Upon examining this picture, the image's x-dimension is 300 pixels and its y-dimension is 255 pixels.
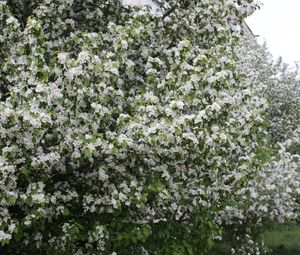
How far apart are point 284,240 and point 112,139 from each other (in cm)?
1548

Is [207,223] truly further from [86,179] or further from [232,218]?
[232,218]

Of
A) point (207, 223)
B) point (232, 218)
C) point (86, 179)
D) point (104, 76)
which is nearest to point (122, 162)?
point (86, 179)

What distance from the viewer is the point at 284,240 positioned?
21516mm

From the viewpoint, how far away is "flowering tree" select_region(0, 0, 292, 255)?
7402mm

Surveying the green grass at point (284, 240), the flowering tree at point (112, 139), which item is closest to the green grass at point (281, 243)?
the green grass at point (284, 240)

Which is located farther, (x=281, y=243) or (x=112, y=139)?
(x=281, y=243)

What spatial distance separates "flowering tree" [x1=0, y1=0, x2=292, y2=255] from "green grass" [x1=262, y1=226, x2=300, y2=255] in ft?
34.4

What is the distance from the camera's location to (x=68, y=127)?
7656mm

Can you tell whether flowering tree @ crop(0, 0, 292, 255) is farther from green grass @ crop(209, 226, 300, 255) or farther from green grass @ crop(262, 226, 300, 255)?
green grass @ crop(262, 226, 300, 255)

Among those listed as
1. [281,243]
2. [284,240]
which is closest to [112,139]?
[281,243]

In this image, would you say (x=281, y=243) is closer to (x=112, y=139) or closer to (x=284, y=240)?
(x=284, y=240)

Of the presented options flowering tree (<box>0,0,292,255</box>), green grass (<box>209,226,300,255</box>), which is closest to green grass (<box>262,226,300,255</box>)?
green grass (<box>209,226,300,255</box>)

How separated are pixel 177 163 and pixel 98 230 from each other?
153cm

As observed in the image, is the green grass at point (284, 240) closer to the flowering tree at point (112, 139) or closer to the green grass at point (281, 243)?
the green grass at point (281, 243)
